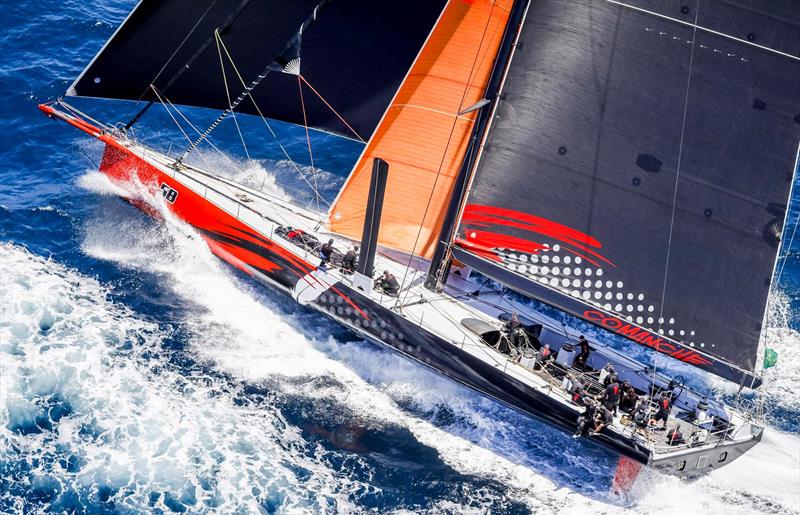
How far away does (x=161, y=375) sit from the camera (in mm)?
20359

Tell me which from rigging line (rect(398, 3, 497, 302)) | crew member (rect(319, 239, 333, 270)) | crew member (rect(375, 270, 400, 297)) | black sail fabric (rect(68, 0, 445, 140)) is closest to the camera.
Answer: rigging line (rect(398, 3, 497, 302))

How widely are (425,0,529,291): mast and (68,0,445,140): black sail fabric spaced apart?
12.5 feet

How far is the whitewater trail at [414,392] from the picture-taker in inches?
777

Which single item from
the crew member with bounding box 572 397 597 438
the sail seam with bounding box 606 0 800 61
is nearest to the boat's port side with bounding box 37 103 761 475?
the crew member with bounding box 572 397 597 438

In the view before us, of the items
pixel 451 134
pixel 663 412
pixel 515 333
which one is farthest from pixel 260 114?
pixel 663 412

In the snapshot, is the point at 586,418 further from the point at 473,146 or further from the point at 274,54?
the point at 274,54

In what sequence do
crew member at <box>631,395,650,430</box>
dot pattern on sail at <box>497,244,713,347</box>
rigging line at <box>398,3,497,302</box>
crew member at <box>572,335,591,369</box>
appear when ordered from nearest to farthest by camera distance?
1. dot pattern on sail at <box>497,244,713,347</box>
2. crew member at <box>631,395,650,430</box>
3. crew member at <box>572,335,591,369</box>
4. rigging line at <box>398,3,497,302</box>

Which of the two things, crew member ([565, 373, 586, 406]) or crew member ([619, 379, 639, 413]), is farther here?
crew member ([619, 379, 639, 413])

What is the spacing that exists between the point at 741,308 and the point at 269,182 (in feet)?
48.1

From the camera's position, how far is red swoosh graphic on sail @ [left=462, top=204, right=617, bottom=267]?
62.2ft

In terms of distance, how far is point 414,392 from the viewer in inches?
843

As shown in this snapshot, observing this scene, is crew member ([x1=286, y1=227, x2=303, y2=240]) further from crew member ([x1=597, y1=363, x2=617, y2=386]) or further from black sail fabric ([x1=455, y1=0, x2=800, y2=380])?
crew member ([x1=597, y1=363, x2=617, y2=386])

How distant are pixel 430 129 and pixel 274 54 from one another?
4.79 meters

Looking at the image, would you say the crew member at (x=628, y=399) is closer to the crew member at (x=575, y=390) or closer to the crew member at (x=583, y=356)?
the crew member at (x=575, y=390)
